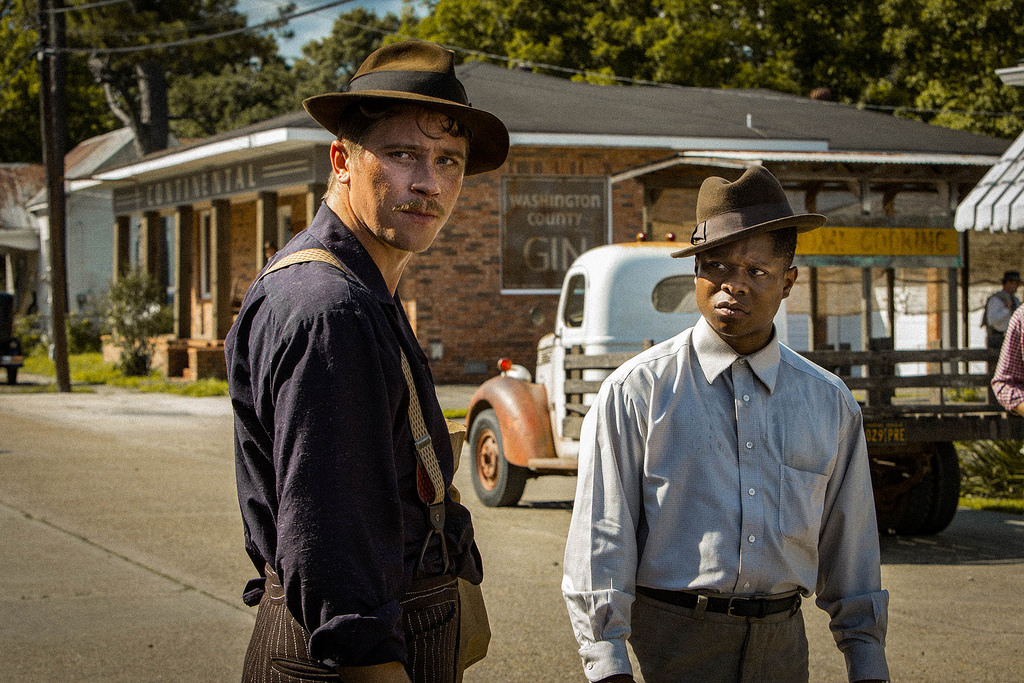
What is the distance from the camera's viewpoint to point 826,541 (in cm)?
303

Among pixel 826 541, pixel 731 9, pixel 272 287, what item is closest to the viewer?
pixel 272 287

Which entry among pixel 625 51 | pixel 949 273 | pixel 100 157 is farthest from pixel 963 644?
pixel 100 157

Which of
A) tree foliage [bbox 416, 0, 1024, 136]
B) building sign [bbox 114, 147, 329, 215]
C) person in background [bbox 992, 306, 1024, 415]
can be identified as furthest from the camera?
tree foliage [bbox 416, 0, 1024, 136]

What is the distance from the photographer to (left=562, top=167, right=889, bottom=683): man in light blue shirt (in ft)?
9.27

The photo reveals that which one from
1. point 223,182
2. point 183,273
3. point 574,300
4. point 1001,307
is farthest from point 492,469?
point 183,273

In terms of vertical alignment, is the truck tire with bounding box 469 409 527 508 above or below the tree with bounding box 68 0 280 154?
below

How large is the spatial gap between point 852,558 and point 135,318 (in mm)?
22289

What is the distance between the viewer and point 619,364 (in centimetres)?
905

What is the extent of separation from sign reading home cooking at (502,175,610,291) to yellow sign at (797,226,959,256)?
1105cm

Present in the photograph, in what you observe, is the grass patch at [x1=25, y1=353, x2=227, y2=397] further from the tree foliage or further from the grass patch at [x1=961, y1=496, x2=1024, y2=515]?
the tree foliage

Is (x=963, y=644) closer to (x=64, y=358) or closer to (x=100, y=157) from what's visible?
(x=64, y=358)

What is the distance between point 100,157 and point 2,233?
429 centimetres

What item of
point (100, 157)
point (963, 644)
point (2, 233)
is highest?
point (100, 157)

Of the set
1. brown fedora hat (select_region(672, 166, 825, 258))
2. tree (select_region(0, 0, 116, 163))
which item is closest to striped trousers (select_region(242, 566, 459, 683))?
brown fedora hat (select_region(672, 166, 825, 258))
